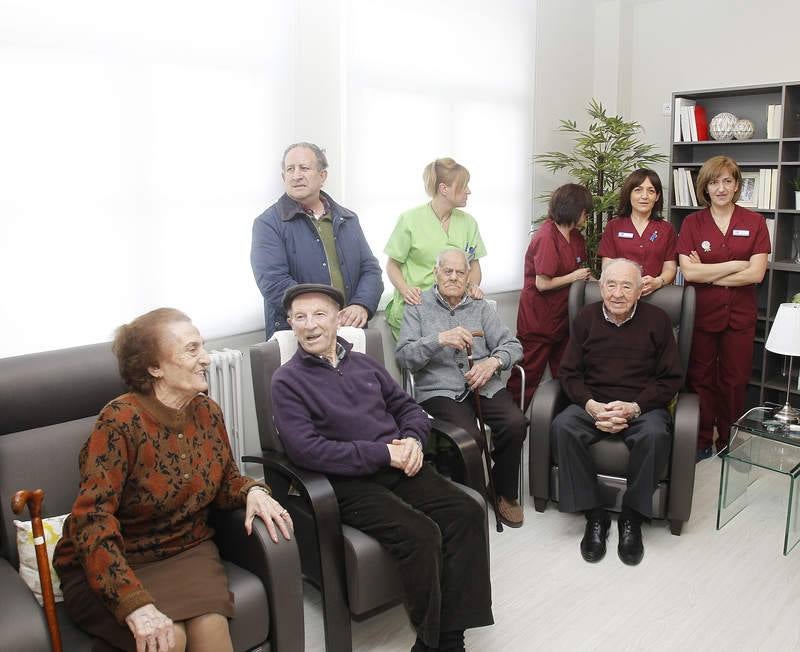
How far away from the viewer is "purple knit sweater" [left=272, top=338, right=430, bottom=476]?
7.75 feet

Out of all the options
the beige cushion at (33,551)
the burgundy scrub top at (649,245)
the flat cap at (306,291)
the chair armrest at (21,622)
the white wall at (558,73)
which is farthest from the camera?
the white wall at (558,73)

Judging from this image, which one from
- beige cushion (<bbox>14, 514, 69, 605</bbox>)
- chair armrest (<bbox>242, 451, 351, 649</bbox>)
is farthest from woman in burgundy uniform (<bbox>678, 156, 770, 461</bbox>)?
beige cushion (<bbox>14, 514, 69, 605</bbox>)

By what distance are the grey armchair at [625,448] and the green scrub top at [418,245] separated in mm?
663

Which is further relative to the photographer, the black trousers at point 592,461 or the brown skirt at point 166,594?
the black trousers at point 592,461

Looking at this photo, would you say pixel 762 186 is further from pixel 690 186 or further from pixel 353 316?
pixel 353 316

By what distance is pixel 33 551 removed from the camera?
1.88m

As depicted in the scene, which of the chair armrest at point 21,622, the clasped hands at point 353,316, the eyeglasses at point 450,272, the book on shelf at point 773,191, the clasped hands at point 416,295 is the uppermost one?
the book on shelf at point 773,191

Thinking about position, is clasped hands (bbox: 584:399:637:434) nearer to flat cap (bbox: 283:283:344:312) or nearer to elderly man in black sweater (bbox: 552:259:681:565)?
elderly man in black sweater (bbox: 552:259:681:565)

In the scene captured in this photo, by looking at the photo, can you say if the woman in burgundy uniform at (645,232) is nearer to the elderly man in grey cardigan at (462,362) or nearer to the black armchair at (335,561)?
the elderly man in grey cardigan at (462,362)

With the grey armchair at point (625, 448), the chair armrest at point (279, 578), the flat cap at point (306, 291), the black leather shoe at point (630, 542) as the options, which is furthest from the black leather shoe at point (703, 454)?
the chair armrest at point (279, 578)

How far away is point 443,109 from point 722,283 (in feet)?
5.97

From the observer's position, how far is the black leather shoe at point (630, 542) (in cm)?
291

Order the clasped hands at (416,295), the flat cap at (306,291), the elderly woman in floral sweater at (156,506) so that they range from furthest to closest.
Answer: the clasped hands at (416,295)
the flat cap at (306,291)
the elderly woman in floral sweater at (156,506)

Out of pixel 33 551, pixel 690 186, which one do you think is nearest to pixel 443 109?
pixel 690 186
